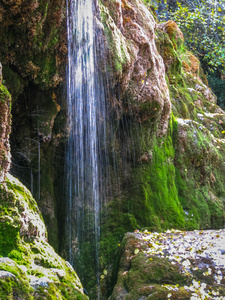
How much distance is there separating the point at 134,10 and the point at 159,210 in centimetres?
528

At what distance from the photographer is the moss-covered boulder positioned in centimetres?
251

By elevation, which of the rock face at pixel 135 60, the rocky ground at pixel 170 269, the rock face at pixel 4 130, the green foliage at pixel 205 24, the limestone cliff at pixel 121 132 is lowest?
the rocky ground at pixel 170 269

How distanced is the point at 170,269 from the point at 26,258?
8.55 feet

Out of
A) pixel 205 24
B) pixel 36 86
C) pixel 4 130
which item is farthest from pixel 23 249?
pixel 205 24

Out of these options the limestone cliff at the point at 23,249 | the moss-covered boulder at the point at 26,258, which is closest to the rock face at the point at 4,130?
the limestone cliff at the point at 23,249

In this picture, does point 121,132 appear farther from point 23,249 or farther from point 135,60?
point 23,249

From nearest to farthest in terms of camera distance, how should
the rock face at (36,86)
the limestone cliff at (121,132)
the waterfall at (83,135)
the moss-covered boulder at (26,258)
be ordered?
the moss-covered boulder at (26,258) < the rock face at (36,86) < the limestone cliff at (121,132) < the waterfall at (83,135)

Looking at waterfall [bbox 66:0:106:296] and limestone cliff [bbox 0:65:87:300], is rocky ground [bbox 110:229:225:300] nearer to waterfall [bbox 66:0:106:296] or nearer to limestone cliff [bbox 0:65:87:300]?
limestone cliff [bbox 0:65:87:300]

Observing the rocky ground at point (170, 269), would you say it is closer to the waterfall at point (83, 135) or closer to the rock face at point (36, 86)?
the waterfall at point (83, 135)

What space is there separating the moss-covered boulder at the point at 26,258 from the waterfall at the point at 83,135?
131 inches

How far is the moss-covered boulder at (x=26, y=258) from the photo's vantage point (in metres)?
2.51

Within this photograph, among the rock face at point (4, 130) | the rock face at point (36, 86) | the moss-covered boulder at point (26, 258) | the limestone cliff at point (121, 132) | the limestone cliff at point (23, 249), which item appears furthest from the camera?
the limestone cliff at point (121, 132)

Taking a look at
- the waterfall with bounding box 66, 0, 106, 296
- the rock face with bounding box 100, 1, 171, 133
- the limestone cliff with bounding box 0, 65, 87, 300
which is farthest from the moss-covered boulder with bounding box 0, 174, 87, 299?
the rock face with bounding box 100, 1, 171, 133

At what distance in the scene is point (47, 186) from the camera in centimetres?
709
